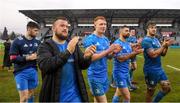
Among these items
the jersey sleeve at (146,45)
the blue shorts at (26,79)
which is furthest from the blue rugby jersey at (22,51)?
the jersey sleeve at (146,45)

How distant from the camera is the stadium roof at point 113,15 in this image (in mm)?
68562

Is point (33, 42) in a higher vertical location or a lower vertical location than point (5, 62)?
higher

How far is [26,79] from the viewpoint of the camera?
7809mm

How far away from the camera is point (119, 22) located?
7512 cm

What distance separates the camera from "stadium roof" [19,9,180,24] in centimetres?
6856

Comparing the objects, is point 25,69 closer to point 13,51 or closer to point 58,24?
point 13,51

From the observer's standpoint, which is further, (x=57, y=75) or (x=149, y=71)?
(x=149, y=71)

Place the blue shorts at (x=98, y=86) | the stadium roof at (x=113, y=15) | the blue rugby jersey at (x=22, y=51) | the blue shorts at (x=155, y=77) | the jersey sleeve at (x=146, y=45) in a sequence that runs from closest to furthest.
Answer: the blue shorts at (x=98, y=86), the blue rugby jersey at (x=22, y=51), the jersey sleeve at (x=146, y=45), the blue shorts at (x=155, y=77), the stadium roof at (x=113, y=15)

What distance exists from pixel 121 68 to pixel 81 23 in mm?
69634

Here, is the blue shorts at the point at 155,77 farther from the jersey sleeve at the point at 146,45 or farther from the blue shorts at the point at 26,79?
→ the blue shorts at the point at 26,79

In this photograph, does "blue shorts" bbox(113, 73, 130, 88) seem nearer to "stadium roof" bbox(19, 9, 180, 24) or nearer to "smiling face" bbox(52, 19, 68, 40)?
"smiling face" bbox(52, 19, 68, 40)

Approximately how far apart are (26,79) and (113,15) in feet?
210

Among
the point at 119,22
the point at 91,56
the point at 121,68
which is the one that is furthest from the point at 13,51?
the point at 119,22

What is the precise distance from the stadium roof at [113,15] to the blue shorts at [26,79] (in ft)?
197
